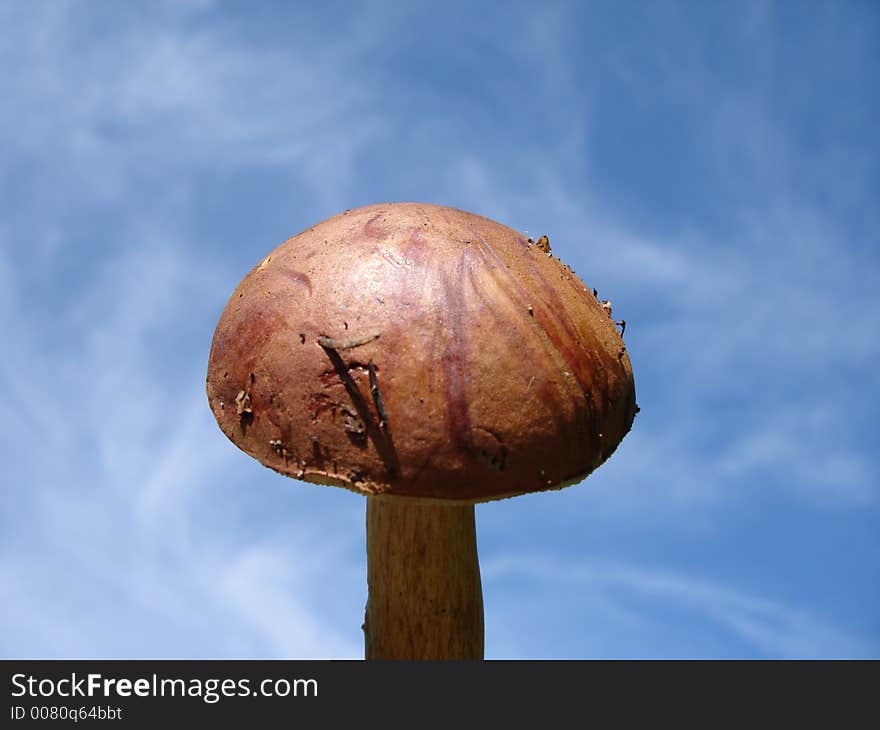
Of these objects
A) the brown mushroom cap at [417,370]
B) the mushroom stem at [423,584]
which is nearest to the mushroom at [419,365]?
the brown mushroom cap at [417,370]

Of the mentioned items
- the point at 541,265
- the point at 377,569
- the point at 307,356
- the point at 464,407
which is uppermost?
the point at 541,265

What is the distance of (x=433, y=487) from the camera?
3.09 metres

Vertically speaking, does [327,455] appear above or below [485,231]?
below

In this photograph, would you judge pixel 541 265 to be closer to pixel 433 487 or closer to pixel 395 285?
pixel 395 285

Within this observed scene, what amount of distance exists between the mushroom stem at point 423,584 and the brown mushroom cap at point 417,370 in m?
0.70

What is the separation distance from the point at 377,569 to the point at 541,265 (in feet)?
4.64

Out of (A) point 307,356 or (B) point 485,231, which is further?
(B) point 485,231

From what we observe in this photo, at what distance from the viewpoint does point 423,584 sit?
12.4ft

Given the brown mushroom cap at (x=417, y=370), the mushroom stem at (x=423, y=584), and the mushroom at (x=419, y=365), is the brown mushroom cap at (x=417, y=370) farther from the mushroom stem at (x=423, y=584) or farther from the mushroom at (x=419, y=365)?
the mushroom stem at (x=423, y=584)

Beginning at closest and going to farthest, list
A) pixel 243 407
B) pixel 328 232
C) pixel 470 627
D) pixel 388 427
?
1. pixel 388 427
2. pixel 243 407
3. pixel 328 232
4. pixel 470 627

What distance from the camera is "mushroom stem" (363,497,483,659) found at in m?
3.78

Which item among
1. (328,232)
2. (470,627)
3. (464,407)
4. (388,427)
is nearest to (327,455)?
(388,427)

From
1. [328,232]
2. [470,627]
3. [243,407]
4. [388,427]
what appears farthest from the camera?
[470,627]

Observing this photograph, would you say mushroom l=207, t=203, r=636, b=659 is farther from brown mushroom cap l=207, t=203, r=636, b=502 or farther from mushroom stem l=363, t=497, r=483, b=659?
mushroom stem l=363, t=497, r=483, b=659
